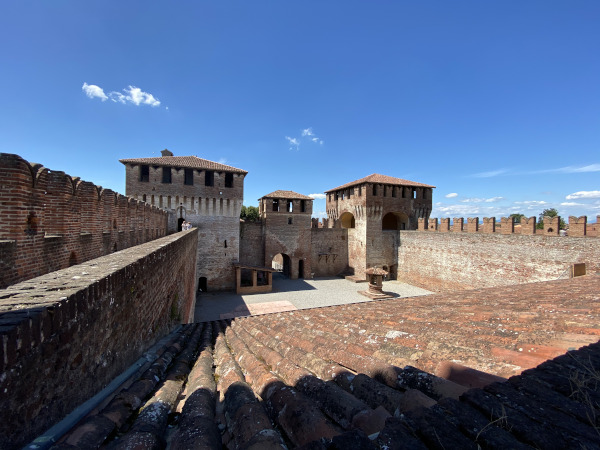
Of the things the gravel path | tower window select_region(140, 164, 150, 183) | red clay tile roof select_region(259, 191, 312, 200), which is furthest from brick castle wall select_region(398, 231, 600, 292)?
tower window select_region(140, 164, 150, 183)

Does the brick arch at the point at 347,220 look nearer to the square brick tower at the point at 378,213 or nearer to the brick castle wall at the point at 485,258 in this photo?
the square brick tower at the point at 378,213

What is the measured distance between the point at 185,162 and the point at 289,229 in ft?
29.7

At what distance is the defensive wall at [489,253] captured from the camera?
12594 millimetres

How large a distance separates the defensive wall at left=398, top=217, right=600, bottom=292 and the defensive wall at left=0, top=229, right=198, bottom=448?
15.7 meters

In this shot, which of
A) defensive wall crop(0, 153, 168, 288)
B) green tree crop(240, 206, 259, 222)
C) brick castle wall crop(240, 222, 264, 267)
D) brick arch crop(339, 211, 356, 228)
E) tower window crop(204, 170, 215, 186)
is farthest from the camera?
green tree crop(240, 206, 259, 222)

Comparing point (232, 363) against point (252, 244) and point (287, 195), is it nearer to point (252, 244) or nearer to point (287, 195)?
point (252, 244)

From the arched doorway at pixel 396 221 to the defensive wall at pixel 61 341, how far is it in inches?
932

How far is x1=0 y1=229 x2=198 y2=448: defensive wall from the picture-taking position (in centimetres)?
132

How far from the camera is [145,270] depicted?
354cm

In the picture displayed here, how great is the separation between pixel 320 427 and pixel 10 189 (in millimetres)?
3828

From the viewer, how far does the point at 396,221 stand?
27094mm

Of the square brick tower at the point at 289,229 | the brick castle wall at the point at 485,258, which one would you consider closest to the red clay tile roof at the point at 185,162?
the square brick tower at the point at 289,229

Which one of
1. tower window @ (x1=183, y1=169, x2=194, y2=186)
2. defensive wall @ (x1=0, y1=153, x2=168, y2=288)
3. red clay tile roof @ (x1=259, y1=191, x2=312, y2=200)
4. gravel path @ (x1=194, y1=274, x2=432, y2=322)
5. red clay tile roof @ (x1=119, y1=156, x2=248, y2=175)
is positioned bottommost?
gravel path @ (x1=194, y1=274, x2=432, y2=322)

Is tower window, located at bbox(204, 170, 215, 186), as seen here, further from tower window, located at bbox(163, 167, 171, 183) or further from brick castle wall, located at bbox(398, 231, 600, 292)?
brick castle wall, located at bbox(398, 231, 600, 292)
